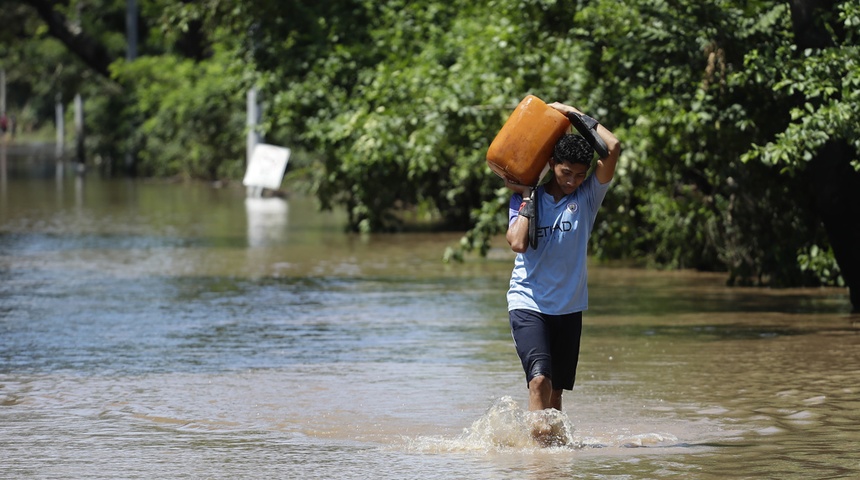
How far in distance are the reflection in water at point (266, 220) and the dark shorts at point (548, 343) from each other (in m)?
13.0

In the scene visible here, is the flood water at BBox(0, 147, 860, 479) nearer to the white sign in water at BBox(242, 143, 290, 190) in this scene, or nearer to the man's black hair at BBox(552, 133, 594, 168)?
the man's black hair at BBox(552, 133, 594, 168)

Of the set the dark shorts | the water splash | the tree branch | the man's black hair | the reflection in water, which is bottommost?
the reflection in water

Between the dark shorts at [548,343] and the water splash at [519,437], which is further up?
the dark shorts at [548,343]

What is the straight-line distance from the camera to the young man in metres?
7.20

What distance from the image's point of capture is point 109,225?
24.2 meters

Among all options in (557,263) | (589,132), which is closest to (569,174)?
(589,132)

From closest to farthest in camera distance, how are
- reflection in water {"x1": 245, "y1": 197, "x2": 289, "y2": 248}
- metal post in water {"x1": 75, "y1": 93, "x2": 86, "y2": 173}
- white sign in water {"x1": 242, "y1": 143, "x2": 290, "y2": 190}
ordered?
reflection in water {"x1": 245, "y1": 197, "x2": 289, "y2": 248} < white sign in water {"x1": 242, "y1": 143, "x2": 290, "y2": 190} < metal post in water {"x1": 75, "y1": 93, "x2": 86, "y2": 173}

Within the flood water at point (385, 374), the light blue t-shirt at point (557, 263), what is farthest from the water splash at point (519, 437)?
the light blue t-shirt at point (557, 263)

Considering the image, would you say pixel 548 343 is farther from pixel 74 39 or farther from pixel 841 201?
pixel 74 39

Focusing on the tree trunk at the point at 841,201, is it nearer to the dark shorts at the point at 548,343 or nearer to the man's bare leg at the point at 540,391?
the dark shorts at the point at 548,343

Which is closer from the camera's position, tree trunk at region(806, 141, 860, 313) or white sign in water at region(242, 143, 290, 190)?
tree trunk at region(806, 141, 860, 313)

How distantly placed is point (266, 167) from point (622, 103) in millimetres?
18388

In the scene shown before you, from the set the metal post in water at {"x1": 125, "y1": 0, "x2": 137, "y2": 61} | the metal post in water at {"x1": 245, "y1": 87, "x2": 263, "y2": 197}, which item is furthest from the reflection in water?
the metal post in water at {"x1": 125, "y1": 0, "x2": 137, "y2": 61}

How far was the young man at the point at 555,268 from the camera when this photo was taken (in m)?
7.20
